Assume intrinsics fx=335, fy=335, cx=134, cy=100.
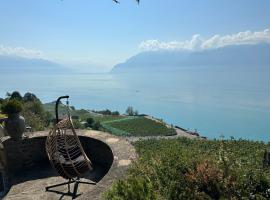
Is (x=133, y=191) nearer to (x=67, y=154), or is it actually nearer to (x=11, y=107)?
(x=67, y=154)

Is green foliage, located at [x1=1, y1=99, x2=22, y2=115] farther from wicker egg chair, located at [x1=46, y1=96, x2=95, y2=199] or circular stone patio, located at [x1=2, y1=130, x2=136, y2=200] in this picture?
wicker egg chair, located at [x1=46, y1=96, x2=95, y2=199]

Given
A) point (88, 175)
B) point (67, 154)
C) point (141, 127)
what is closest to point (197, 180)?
point (67, 154)

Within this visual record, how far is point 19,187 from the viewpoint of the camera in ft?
21.5

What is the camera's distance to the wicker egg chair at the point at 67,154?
5.88 m

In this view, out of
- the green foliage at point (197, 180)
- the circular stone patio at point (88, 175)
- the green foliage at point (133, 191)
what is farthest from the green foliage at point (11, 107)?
the green foliage at point (133, 191)

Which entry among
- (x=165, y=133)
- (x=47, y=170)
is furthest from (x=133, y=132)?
(x=47, y=170)

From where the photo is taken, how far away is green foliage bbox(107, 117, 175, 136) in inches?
3408

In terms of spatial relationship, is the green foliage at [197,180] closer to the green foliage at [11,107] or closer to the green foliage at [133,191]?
the green foliage at [133,191]

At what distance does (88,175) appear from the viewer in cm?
684

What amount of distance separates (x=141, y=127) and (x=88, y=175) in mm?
88117

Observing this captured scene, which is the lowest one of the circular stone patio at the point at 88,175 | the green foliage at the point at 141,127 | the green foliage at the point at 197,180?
the green foliage at the point at 141,127

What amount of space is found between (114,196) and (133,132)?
84.8m

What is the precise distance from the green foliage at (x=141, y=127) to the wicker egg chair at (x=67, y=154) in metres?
78.9

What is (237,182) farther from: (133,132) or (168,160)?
(133,132)
